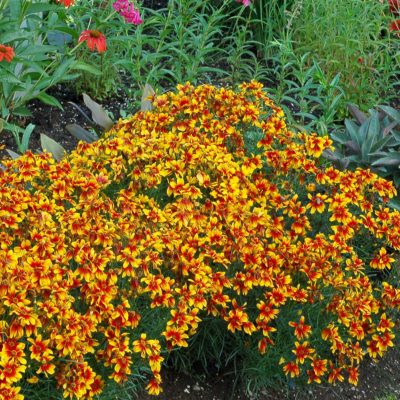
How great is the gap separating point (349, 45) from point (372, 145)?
1.24 m

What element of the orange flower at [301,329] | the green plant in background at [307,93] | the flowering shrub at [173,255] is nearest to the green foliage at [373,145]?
the green plant in background at [307,93]

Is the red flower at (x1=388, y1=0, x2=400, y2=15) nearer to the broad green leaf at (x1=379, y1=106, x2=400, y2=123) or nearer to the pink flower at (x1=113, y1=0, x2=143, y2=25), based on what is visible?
the broad green leaf at (x1=379, y1=106, x2=400, y2=123)

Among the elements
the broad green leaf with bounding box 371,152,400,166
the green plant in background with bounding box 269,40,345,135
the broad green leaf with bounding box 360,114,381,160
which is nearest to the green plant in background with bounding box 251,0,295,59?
the green plant in background with bounding box 269,40,345,135

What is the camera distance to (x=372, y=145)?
4148mm

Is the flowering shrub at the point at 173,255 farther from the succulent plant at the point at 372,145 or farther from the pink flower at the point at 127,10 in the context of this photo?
the pink flower at the point at 127,10

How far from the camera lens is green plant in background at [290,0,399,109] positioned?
5.09 meters

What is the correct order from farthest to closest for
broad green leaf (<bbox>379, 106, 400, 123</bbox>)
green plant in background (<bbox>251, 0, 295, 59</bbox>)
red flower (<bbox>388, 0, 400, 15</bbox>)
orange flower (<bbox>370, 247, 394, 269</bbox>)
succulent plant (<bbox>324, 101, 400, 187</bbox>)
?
red flower (<bbox>388, 0, 400, 15</bbox>) → green plant in background (<bbox>251, 0, 295, 59</bbox>) → broad green leaf (<bbox>379, 106, 400, 123</bbox>) → succulent plant (<bbox>324, 101, 400, 187</bbox>) → orange flower (<bbox>370, 247, 394, 269</bbox>)

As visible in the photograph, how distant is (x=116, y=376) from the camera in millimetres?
2461

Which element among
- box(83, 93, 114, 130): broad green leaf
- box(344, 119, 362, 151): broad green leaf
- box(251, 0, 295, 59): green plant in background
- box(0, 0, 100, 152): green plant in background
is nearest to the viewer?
→ box(83, 93, 114, 130): broad green leaf

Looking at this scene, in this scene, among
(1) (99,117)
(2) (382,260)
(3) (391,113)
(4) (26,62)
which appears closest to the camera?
(2) (382,260)

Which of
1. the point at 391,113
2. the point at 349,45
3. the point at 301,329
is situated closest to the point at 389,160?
the point at 391,113

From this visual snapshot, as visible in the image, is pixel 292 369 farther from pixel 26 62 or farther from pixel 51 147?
pixel 26 62

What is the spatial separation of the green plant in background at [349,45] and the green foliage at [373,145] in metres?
0.76

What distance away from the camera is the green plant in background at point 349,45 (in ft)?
16.7
